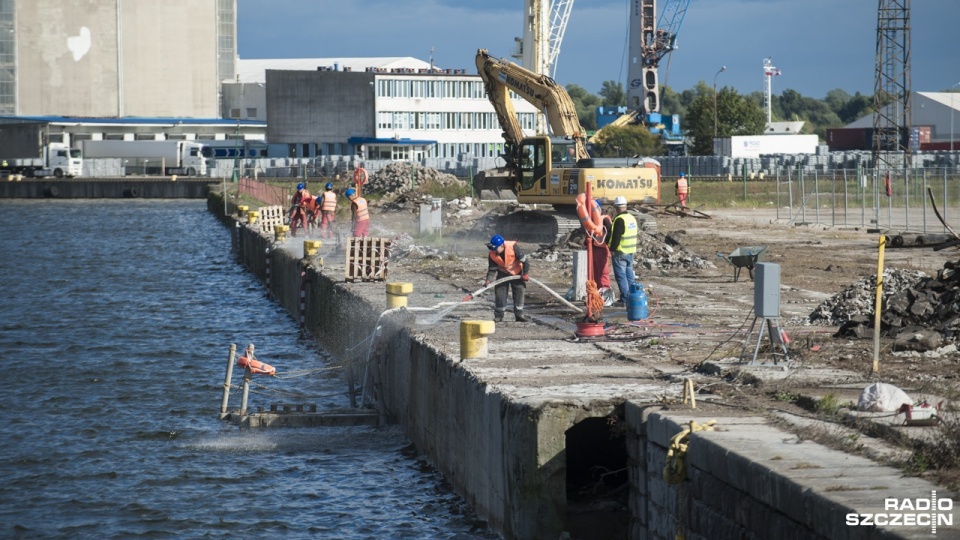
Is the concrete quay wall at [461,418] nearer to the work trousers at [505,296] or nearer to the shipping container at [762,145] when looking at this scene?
the work trousers at [505,296]

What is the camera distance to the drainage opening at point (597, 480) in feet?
38.1

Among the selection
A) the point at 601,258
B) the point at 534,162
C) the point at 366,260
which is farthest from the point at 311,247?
the point at 601,258

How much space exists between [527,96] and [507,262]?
69.5 ft

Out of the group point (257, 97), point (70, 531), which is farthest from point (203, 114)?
point (70, 531)

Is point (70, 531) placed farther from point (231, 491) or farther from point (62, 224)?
point (62, 224)

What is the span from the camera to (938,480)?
26.8 ft

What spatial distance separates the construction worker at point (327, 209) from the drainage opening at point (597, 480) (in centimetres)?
2431

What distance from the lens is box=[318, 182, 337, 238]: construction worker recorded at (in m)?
36.5

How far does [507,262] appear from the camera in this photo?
17.6m

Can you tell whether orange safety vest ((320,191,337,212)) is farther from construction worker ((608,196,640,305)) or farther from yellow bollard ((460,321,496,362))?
yellow bollard ((460,321,496,362))

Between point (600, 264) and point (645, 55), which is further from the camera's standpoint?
point (645, 55)

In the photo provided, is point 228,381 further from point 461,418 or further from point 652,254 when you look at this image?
point 652,254

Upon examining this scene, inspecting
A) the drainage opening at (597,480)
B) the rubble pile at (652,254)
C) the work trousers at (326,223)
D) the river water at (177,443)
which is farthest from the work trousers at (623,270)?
the work trousers at (326,223)

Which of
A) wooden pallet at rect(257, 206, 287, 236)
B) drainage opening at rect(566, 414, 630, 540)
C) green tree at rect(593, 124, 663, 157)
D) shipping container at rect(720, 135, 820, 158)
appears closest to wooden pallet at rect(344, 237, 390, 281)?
drainage opening at rect(566, 414, 630, 540)
